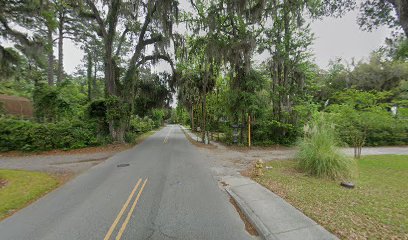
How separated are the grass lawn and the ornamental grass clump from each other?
0.42m

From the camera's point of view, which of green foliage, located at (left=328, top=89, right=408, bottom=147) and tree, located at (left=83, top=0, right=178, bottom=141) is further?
tree, located at (left=83, top=0, right=178, bottom=141)

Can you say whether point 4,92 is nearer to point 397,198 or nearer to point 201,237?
point 201,237

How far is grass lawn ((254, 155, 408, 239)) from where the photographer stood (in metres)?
3.81

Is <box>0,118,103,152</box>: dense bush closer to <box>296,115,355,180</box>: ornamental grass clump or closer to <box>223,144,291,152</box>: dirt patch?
<box>223,144,291,152</box>: dirt patch

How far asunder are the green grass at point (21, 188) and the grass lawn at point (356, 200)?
6.65 meters

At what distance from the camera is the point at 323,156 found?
7.36m

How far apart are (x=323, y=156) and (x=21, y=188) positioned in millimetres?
9701

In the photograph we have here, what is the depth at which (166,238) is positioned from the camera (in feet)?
12.3

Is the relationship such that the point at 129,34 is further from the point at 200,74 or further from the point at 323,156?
the point at 323,156

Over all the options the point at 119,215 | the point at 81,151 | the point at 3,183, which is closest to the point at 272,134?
the point at 81,151

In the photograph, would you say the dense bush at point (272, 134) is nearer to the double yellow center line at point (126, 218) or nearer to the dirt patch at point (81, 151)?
the dirt patch at point (81, 151)

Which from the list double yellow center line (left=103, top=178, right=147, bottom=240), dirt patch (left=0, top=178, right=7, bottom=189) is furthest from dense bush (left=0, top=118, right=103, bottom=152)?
double yellow center line (left=103, top=178, right=147, bottom=240)

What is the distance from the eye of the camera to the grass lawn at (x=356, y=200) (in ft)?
12.5

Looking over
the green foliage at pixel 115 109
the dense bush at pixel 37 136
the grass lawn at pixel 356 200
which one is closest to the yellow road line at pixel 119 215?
the grass lawn at pixel 356 200
